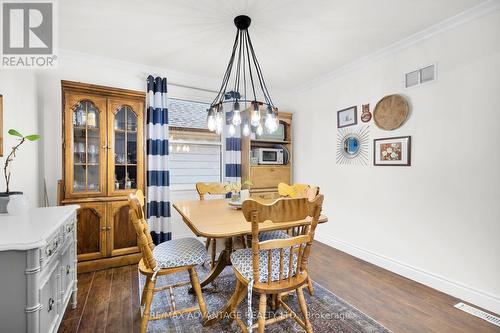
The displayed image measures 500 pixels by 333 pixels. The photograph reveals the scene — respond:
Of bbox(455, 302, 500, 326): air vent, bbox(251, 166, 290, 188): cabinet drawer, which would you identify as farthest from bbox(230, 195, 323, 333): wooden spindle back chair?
bbox(251, 166, 290, 188): cabinet drawer

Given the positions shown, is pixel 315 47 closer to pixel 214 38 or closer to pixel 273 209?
pixel 214 38

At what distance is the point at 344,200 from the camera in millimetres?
3332

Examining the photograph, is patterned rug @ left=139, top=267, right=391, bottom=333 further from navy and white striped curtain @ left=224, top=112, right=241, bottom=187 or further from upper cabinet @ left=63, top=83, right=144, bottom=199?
navy and white striped curtain @ left=224, top=112, right=241, bottom=187

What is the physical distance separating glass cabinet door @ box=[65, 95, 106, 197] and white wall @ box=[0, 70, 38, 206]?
0.31 metres

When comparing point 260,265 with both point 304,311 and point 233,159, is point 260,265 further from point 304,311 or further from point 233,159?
point 233,159

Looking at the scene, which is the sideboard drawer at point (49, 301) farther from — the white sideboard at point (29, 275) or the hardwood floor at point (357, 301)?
the hardwood floor at point (357, 301)

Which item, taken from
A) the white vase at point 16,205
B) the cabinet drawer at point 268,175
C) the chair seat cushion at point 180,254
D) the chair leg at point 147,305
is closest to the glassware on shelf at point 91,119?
the white vase at point 16,205

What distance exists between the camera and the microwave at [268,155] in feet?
12.3

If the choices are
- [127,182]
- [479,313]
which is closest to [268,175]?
[127,182]

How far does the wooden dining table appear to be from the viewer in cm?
148

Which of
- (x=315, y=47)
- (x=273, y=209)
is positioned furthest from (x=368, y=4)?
(x=273, y=209)

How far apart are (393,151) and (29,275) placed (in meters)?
3.16

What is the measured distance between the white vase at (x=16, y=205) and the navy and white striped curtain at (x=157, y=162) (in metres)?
1.47

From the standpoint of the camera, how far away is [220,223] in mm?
1679
